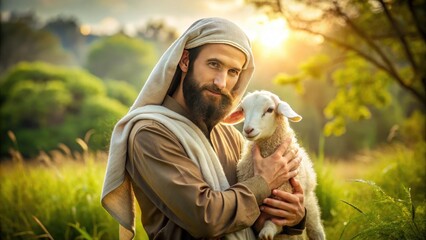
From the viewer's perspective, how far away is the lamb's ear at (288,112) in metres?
3.06

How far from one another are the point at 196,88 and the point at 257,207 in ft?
2.86

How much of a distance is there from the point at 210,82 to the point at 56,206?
145 inches

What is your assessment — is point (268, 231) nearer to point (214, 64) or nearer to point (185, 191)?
point (185, 191)

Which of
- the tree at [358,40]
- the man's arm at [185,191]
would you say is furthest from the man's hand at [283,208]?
the tree at [358,40]

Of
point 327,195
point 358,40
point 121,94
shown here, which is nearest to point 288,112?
point 327,195

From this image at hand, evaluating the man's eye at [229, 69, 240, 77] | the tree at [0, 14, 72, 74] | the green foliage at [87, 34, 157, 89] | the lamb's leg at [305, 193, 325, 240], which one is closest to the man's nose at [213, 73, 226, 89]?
the man's eye at [229, 69, 240, 77]

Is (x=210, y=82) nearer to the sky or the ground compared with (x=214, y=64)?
nearer to the ground

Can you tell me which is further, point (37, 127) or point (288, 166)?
point (37, 127)

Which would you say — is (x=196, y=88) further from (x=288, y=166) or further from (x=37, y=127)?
(x=37, y=127)

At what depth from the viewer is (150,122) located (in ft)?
9.12

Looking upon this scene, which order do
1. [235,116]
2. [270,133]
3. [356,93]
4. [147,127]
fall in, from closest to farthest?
[147,127]
[270,133]
[235,116]
[356,93]

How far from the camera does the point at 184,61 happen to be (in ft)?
10.4

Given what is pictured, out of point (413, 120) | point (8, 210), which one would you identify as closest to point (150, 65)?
point (413, 120)

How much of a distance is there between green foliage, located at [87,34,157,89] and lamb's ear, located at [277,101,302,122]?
42454 mm
